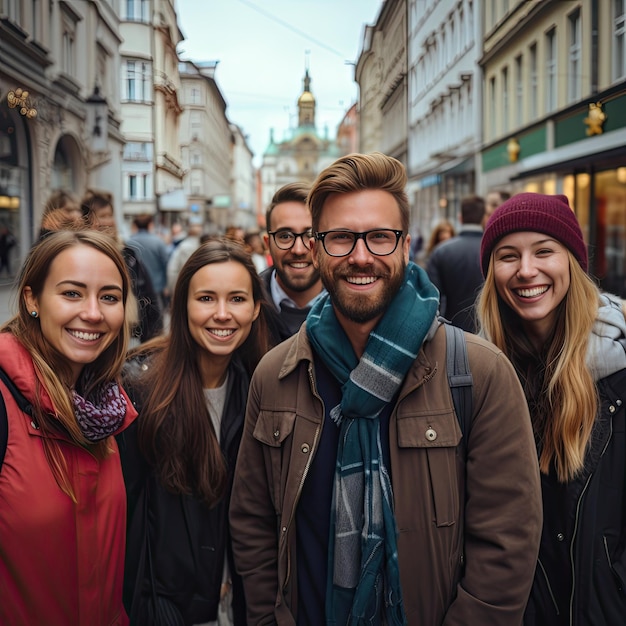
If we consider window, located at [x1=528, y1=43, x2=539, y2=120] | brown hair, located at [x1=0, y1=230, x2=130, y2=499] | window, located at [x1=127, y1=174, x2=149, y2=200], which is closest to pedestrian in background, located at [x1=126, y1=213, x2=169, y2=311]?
window, located at [x1=127, y1=174, x2=149, y2=200]

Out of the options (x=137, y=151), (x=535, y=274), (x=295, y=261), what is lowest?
(x=535, y=274)

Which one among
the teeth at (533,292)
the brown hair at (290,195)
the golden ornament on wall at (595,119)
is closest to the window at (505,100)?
the golden ornament on wall at (595,119)

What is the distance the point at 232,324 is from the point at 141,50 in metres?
2.86

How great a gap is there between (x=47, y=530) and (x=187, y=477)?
0.62 meters

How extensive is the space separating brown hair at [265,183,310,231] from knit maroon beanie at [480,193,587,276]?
1392 mm

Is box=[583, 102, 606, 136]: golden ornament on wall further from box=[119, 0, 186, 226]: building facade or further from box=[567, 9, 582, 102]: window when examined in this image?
box=[119, 0, 186, 226]: building facade

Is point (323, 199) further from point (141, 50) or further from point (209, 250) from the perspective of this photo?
point (141, 50)

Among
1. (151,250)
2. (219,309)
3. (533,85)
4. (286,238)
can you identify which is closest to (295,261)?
(286,238)

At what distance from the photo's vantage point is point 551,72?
15.3 ft

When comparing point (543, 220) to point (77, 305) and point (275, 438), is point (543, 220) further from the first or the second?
point (77, 305)

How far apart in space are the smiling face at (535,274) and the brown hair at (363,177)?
1.80 feet

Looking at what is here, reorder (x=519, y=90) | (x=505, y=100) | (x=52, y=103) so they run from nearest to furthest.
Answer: (x=52, y=103) → (x=519, y=90) → (x=505, y=100)

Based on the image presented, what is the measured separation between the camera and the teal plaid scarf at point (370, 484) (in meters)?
1.85

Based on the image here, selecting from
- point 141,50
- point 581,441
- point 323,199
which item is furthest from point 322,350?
point 141,50
